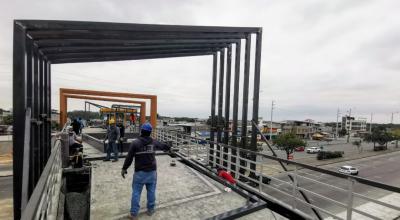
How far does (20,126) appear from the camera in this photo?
3531 mm

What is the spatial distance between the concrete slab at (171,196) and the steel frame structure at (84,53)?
1265 mm

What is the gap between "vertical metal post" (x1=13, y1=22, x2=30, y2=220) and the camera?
3.44m

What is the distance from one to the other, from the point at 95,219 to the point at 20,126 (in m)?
1.92

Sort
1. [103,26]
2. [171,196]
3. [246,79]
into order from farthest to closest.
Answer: [246,79]
[171,196]
[103,26]

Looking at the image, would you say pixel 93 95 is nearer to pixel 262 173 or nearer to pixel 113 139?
pixel 113 139

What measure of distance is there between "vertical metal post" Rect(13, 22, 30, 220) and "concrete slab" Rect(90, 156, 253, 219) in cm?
135

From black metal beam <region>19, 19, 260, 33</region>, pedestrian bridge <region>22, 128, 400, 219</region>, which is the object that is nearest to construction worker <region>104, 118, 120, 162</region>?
pedestrian bridge <region>22, 128, 400, 219</region>

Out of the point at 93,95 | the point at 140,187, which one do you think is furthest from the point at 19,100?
the point at 93,95

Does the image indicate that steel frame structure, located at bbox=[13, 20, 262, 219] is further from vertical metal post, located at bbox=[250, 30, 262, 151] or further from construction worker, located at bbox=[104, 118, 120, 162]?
construction worker, located at bbox=[104, 118, 120, 162]

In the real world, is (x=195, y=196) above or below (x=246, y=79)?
below

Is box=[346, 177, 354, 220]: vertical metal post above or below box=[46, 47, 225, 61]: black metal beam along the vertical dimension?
below

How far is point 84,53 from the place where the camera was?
6.53 m

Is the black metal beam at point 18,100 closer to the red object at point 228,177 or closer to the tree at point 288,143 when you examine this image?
the red object at point 228,177

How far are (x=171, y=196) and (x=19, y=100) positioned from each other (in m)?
3.26
